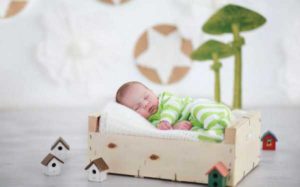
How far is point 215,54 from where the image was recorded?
4.81 meters

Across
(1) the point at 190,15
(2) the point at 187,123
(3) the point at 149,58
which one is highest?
(1) the point at 190,15

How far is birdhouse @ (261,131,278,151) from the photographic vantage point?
3438 millimetres

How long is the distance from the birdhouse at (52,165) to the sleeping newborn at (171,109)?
0.39 m

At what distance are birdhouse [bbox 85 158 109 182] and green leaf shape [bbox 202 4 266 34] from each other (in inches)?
81.3

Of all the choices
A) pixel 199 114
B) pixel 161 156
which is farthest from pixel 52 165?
pixel 199 114

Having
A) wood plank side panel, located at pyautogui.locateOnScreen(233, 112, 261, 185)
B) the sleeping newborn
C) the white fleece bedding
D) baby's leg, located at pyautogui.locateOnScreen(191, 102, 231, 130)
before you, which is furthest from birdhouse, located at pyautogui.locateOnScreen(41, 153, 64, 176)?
wood plank side panel, located at pyautogui.locateOnScreen(233, 112, 261, 185)

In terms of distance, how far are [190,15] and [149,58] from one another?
0.44 metres

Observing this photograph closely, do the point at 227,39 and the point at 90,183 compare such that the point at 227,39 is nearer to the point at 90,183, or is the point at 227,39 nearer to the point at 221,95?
the point at 221,95

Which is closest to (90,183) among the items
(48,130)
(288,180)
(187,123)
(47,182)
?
(47,182)

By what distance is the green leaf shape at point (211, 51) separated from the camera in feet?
15.5

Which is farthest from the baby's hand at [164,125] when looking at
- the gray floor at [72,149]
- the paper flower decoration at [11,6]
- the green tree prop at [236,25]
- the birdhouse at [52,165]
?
the paper flower decoration at [11,6]

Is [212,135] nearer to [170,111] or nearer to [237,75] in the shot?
[170,111]

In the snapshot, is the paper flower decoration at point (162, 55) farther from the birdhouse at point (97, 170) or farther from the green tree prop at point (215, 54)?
the birdhouse at point (97, 170)

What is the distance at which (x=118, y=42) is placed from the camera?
4906 millimetres
